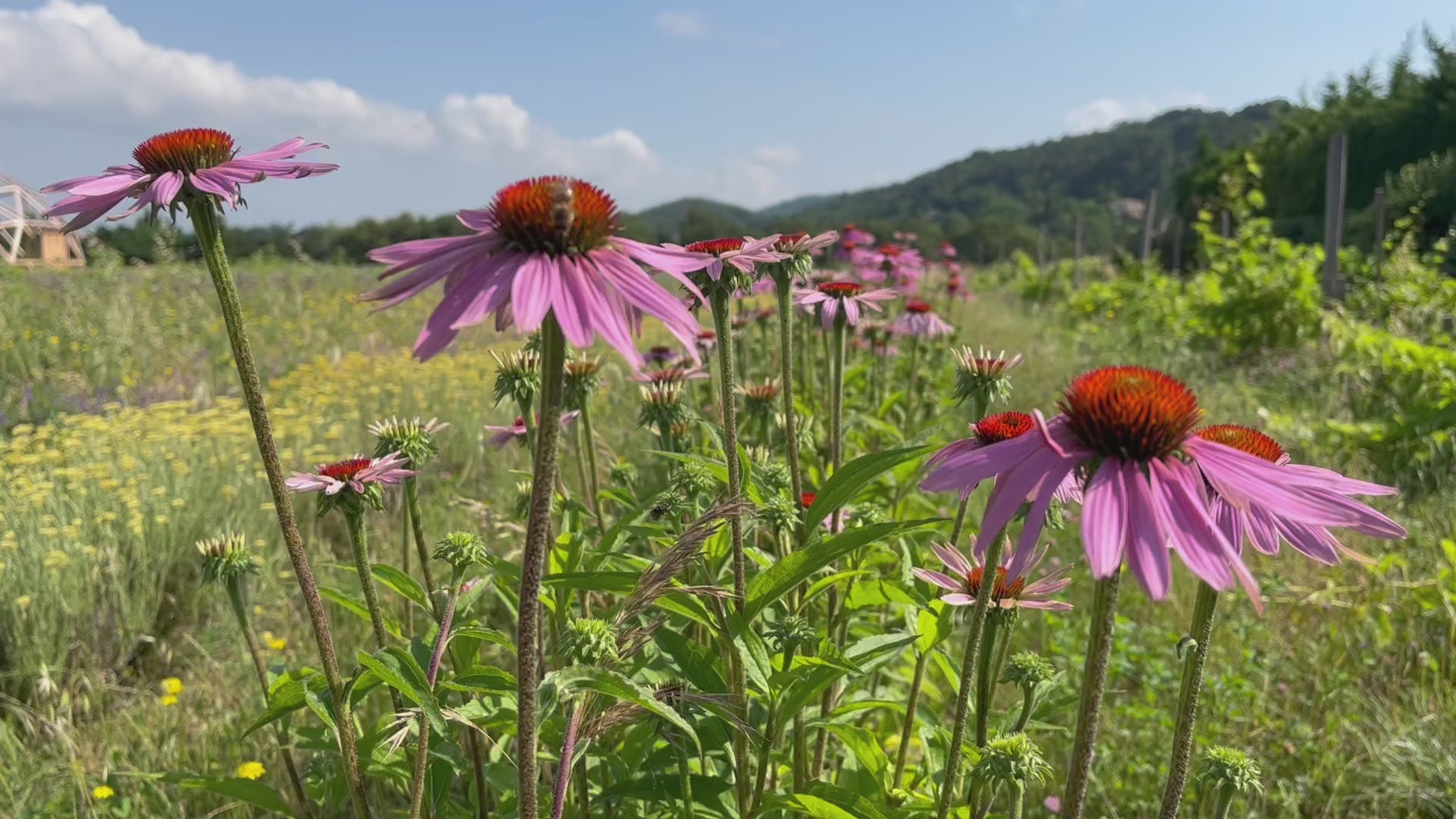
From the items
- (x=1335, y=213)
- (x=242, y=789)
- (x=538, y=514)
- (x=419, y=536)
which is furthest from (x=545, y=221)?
(x=1335, y=213)

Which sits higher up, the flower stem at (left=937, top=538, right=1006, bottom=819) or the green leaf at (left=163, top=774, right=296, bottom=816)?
the flower stem at (left=937, top=538, right=1006, bottom=819)

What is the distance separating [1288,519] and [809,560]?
0.50 metres

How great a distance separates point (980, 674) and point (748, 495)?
40 centimetres

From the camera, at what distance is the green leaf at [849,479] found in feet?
3.32

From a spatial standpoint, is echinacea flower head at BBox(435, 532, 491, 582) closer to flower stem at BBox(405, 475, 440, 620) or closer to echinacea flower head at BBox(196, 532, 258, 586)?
flower stem at BBox(405, 475, 440, 620)

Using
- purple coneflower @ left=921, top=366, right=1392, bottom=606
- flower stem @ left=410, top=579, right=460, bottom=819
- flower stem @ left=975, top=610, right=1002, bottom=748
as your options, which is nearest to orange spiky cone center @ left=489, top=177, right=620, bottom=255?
purple coneflower @ left=921, top=366, right=1392, bottom=606

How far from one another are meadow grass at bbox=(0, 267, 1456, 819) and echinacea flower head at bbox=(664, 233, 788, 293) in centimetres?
39

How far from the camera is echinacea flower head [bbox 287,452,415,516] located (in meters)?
1.17

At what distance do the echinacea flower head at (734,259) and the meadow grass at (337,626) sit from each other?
394 mm

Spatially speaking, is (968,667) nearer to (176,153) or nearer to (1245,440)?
(1245,440)

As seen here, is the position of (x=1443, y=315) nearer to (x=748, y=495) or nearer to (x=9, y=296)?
(x=748, y=495)

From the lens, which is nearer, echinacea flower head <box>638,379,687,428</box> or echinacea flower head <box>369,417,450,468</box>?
echinacea flower head <box>369,417,450,468</box>

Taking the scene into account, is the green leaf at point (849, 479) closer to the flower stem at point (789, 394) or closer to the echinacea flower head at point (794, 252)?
the flower stem at point (789, 394)

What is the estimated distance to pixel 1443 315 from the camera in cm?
468
